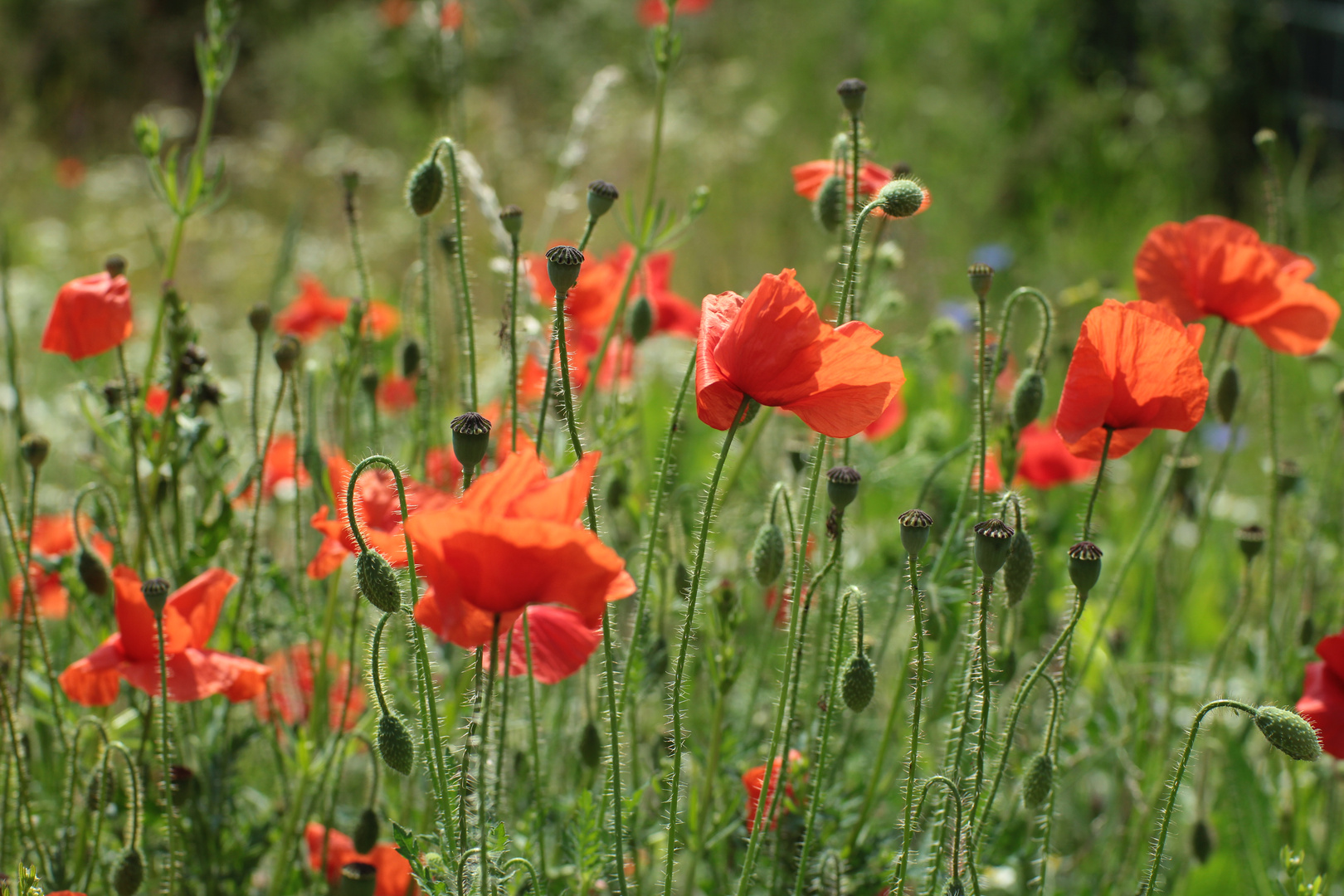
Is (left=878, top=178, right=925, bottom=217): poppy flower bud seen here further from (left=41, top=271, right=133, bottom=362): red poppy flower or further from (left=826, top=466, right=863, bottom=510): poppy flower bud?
(left=41, top=271, right=133, bottom=362): red poppy flower

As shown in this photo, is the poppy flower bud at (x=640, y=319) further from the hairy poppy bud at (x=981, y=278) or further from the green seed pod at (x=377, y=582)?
the green seed pod at (x=377, y=582)

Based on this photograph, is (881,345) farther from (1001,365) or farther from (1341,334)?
(1341,334)

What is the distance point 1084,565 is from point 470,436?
2.00 ft

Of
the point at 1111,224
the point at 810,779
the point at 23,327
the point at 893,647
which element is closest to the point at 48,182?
the point at 23,327

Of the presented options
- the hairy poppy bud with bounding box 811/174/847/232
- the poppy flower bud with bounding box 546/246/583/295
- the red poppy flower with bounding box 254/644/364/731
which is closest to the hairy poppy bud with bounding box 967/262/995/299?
the hairy poppy bud with bounding box 811/174/847/232

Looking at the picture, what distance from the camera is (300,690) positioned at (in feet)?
7.06

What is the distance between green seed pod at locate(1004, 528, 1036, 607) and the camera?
1248 millimetres

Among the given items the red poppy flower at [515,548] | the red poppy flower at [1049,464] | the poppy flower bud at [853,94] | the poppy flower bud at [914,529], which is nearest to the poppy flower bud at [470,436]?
the red poppy flower at [515,548]

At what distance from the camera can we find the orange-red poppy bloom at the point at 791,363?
1058 mm

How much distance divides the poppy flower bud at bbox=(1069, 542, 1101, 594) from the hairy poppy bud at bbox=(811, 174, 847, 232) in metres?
0.61

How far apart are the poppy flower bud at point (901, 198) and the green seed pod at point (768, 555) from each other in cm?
40

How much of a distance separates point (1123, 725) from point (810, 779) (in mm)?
669

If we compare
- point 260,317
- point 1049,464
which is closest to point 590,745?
point 260,317

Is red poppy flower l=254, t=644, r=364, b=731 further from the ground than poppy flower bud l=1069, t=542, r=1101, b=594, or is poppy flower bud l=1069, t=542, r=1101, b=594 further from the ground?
poppy flower bud l=1069, t=542, r=1101, b=594
